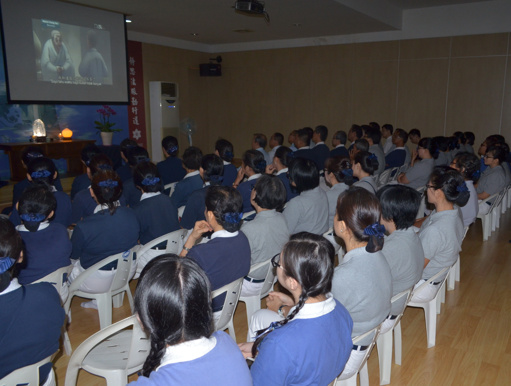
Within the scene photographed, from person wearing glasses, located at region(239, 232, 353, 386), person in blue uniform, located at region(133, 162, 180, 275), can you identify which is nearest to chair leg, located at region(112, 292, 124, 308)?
person in blue uniform, located at region(133, 162, 180, 275)

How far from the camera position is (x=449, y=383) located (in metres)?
2.65

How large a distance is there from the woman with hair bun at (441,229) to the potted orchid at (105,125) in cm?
794

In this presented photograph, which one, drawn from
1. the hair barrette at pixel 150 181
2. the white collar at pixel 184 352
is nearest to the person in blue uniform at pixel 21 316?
the white collar at pixel 184 352

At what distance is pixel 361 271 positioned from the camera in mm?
1938

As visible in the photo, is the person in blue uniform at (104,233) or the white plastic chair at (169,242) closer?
the person in blue uniform at (104,233)

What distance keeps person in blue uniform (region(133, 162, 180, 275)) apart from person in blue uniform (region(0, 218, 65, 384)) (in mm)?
1431

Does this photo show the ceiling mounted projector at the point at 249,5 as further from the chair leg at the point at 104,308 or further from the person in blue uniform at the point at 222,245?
the chair leg at the point at 104,308

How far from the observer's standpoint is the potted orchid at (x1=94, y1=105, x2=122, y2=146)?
9484 mm

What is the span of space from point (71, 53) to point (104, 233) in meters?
6.24

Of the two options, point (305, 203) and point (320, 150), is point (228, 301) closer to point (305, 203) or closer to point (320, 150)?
point (305, 203)

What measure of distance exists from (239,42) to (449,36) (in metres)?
5.37

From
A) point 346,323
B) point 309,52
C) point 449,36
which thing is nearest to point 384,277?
point 346,323

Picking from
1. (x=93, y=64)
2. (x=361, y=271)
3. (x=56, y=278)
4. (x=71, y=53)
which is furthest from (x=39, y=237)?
(x=93, y=64)

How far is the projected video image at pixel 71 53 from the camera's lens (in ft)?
24.2
